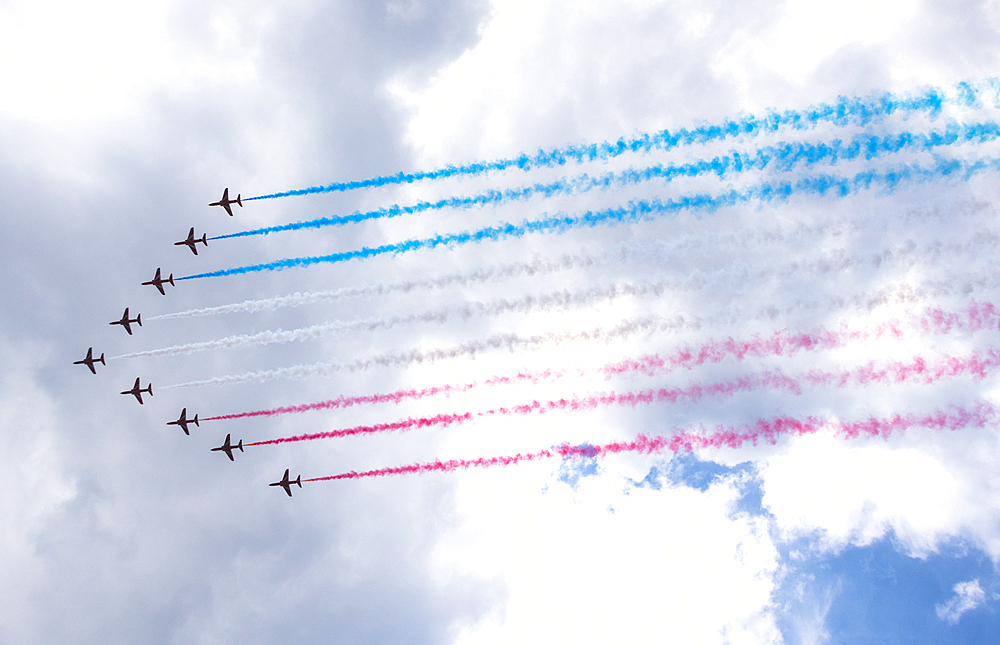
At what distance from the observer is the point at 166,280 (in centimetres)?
6569

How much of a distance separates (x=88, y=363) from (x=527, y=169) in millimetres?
53407

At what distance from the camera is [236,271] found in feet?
174

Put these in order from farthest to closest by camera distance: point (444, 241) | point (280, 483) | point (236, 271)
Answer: point (280, 483) < point (236, 271) < point (444, 241)

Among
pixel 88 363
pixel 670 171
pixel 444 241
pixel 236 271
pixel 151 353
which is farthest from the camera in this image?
pixel 88 363

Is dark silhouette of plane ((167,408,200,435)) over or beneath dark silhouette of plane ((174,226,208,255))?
beneath

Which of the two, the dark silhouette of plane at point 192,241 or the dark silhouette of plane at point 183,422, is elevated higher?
the dark silhouette of plane at point 192,241

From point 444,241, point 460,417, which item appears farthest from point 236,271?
point 460,417

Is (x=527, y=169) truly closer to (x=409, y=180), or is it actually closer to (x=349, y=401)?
(x=409, y=180)

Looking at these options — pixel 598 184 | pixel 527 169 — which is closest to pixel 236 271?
pixel 527 169

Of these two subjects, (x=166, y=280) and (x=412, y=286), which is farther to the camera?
(x=166, y=280)

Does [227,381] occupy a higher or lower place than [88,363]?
lower

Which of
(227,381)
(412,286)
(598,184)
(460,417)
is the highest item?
(598,184)

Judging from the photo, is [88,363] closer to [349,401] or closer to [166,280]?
[166,280]

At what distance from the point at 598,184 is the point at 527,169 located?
16.9 ft
